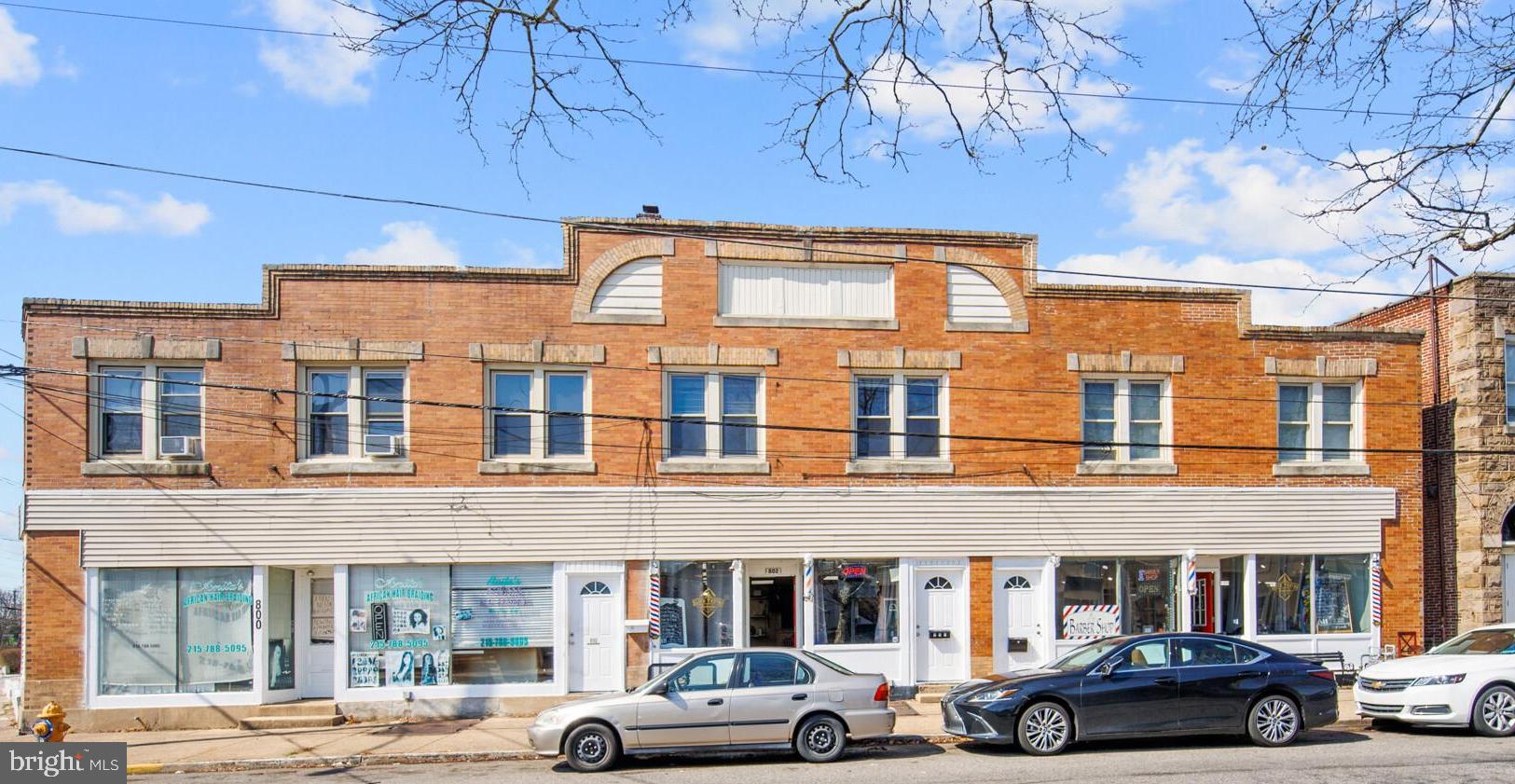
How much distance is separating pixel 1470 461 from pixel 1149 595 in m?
5.98

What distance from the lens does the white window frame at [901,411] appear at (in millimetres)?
19812

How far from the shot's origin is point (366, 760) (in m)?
15.3

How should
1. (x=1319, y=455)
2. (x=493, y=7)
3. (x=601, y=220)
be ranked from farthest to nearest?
(x=1319, y=455)
(x=601, y=220)
(x=493, y=7)

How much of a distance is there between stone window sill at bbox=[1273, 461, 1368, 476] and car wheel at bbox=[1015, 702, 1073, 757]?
336 inches

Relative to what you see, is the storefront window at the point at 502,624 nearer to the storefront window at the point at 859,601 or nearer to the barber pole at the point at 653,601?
the barber pole at the point at 653,601

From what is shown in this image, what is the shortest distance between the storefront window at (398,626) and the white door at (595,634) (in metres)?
1.88

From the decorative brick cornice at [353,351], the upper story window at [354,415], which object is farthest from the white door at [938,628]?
the decorative brick cornice at [353,351]

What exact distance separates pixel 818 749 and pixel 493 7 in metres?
9.50

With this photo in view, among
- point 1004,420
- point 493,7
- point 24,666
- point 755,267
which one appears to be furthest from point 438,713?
point 493,7

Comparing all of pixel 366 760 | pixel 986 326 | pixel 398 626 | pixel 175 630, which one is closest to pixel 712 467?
pixel 986 326

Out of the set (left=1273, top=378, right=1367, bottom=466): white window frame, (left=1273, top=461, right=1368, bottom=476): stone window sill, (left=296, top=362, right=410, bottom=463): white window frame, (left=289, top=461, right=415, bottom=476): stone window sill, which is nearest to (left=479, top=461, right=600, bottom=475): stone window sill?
(left=289, top=461, right=415, bottom=476): stone window sill

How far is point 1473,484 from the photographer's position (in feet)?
68.4

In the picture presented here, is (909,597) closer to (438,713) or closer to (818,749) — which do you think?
(818,749)

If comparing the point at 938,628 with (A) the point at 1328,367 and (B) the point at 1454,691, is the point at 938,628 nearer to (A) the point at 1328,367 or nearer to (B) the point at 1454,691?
(B) the point at 1454,691
